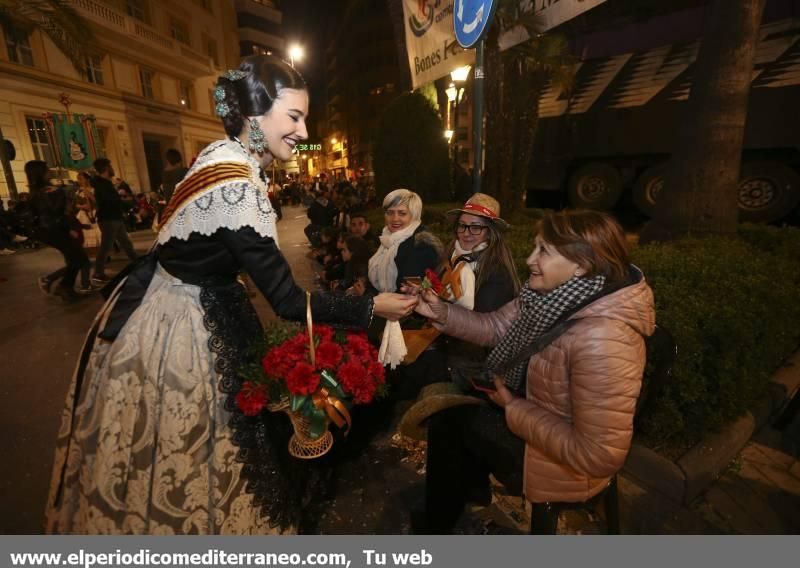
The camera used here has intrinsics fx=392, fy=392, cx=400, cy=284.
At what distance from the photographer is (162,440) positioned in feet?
4.99

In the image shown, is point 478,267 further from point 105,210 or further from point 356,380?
point 105,210

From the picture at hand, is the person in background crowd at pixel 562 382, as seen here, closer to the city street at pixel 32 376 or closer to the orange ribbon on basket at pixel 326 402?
the orange ribbon on basket at pixel 326 402

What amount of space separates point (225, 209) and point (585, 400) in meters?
1.51

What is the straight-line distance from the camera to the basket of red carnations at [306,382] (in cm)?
148

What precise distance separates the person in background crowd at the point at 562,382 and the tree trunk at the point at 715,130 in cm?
427

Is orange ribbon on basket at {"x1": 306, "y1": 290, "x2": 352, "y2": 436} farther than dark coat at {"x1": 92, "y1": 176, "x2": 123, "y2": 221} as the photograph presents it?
No

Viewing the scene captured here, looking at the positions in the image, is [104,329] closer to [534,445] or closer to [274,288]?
[274,288]

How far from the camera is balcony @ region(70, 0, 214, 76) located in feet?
61.4

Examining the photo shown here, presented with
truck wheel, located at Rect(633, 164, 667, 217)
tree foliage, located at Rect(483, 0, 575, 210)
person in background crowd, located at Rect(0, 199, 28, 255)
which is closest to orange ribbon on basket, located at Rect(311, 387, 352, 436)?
tree foliage, located at Rect(483, 0, 575, 210)

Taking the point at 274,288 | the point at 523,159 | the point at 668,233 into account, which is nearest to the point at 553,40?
the point at 523,159

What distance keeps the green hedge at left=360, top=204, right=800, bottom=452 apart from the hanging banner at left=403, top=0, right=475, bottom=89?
2.42 m

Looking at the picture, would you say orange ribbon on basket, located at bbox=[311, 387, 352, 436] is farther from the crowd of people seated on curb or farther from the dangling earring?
the dangling earring

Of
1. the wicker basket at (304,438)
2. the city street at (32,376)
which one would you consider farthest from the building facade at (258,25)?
the wicker basket at (304,438)

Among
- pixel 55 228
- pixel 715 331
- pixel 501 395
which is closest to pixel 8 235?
pixel 55 228
